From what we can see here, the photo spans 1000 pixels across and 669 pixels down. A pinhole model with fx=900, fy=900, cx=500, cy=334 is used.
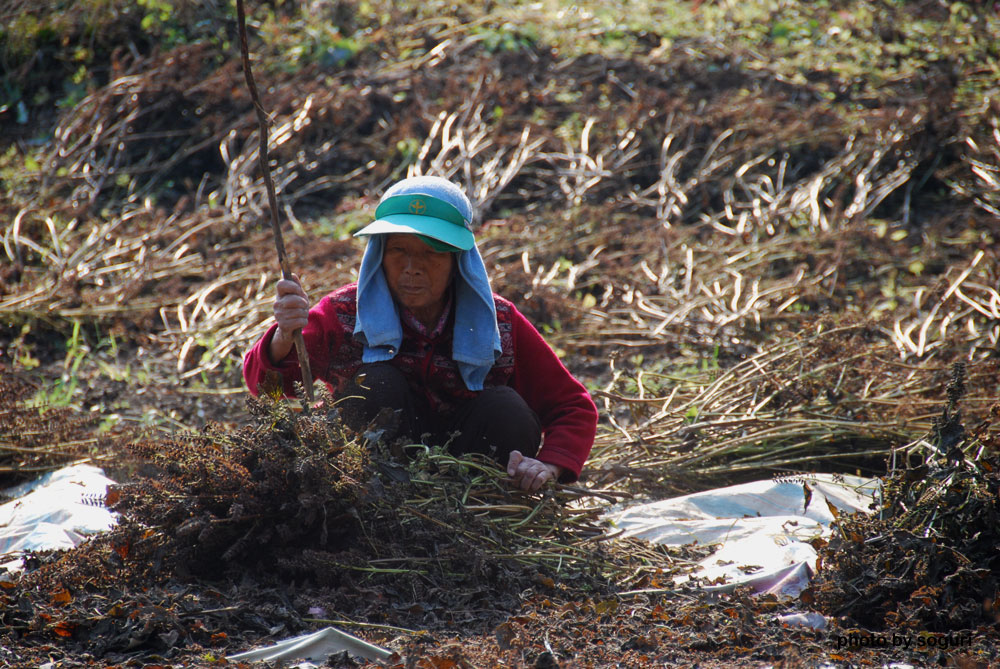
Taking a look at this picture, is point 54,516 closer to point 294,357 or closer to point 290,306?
point 294,357

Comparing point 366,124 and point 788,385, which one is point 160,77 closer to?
point 366,124

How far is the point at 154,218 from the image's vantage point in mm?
6043

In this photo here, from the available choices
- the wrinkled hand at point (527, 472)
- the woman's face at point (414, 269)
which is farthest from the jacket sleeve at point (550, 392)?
the woman's face at point (414, 269)

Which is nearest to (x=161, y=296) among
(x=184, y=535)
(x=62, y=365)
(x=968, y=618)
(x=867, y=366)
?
(x=62, y=365)

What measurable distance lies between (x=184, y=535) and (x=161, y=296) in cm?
339

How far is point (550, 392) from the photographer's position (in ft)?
9.28

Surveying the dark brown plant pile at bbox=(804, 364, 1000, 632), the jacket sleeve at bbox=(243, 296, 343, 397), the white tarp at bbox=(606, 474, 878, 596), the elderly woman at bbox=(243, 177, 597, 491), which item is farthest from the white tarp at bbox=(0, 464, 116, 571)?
the dark brown plant pile at bbox=(804, 364, 1000, 632)

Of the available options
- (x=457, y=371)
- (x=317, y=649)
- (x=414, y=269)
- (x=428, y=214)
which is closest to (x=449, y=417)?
(x=457, y=371)

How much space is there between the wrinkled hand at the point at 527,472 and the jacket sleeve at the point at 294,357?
60 cm

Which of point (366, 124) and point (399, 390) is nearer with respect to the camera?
point (399, 390)

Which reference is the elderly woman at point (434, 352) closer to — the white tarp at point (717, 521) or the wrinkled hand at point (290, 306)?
the wrinkled hand at point (290, 306)

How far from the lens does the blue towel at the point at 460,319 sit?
2.62m

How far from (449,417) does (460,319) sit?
12.3 inches

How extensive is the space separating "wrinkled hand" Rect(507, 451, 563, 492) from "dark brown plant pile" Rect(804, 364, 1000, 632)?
0.75 m
